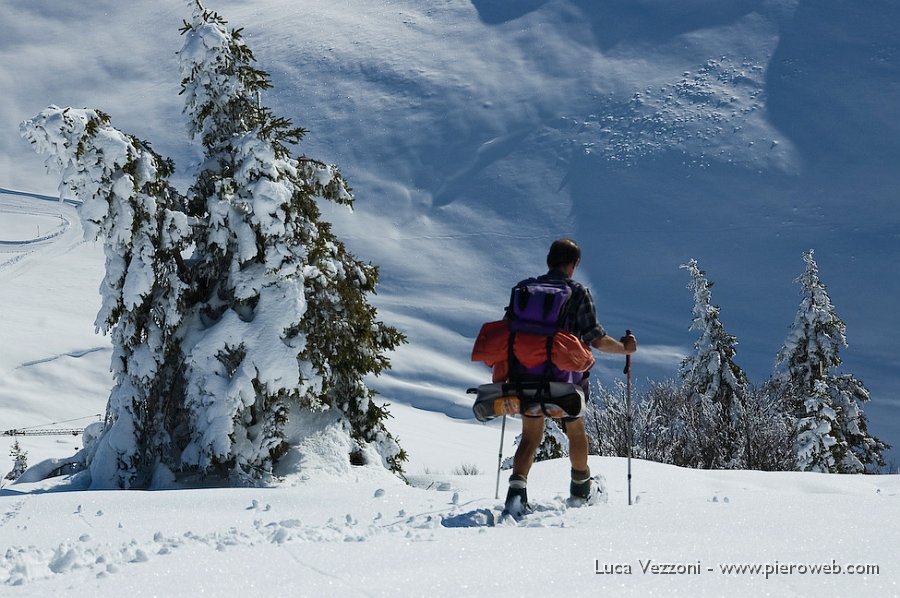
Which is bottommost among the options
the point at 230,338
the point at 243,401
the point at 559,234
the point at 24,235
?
the point at 243,401

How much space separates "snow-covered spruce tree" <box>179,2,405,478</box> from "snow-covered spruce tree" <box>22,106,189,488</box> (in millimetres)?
533

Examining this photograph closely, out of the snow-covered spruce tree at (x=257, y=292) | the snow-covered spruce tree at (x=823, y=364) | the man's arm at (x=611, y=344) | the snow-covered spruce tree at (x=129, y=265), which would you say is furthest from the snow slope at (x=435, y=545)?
the snow-covered spruce tree at (x=823, y=364)

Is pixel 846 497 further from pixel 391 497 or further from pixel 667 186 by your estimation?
pixel 667 186

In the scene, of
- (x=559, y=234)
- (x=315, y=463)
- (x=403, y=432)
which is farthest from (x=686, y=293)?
(x=315, y=463)

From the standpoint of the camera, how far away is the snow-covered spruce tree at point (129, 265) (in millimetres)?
12930

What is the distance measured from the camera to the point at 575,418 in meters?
6.89

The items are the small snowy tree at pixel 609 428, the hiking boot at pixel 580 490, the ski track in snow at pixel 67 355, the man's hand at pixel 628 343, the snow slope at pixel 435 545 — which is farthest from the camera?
the ski track in snow at pixel 67 355

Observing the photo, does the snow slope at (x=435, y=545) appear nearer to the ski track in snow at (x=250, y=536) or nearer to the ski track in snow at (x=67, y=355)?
the ski track in snow at (x=250, y=536)

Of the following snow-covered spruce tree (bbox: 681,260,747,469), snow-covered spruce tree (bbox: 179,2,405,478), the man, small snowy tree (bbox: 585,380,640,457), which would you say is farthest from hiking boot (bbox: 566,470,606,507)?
small snowy tree (bbox: 585,380,640,457)

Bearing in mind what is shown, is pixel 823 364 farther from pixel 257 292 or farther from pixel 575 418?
pixel 575 418

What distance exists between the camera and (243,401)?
12.9 metres

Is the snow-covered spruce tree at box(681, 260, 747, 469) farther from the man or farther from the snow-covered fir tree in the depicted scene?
the man

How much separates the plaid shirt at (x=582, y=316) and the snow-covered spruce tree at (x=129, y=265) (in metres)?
8.01

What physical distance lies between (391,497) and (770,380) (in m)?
38.1
